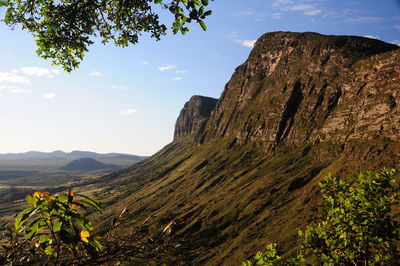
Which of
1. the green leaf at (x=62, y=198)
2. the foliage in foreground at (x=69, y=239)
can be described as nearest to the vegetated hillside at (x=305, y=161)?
the foliage in foreground at (x=69, y=239)

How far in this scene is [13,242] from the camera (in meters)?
4.90

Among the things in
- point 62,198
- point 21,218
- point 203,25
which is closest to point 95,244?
point 62,198

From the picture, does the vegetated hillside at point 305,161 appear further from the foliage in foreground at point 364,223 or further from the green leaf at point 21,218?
the green leaf at point 21,218

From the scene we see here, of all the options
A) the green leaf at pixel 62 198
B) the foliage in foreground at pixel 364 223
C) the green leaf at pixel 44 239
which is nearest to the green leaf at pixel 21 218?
the green leaf at pixel 62 198

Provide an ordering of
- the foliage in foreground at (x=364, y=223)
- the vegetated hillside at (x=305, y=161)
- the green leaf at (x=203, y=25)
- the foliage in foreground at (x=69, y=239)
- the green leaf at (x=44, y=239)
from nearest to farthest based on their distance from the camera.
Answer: the foliage in foreground at (x=69, y=239), the green leaf at (x=44, y=239), the green leaf at (x=203, y=25), the foliage in foreground at (x=364, y=223), the vegetated hillside at (x=305, y=161)

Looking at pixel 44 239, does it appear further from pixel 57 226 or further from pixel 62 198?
pixel 62 198

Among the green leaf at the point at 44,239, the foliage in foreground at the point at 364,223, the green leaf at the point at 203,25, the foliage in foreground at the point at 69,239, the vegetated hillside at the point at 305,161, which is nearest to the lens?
the foliage in foreground at the point at 69,239

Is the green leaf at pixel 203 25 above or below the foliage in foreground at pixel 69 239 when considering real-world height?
above

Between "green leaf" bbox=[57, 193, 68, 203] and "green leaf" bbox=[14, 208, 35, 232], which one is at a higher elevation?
"green leaf" bbox=[57, 193, 68, 203]

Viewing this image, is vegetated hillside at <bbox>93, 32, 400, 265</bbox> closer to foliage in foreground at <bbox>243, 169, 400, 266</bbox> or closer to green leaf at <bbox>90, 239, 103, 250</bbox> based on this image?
foliage in foreground at <bbox>243, 169, 400, 266</bbox>

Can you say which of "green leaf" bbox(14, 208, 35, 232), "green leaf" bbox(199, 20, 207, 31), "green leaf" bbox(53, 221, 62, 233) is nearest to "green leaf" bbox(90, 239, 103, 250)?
"green leaf" bbox(53, 221, 62, 233)

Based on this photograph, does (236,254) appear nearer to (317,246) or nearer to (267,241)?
(267,241)

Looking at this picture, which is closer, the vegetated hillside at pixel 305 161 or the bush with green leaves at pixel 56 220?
the bush with green leaves at pixel 56 220

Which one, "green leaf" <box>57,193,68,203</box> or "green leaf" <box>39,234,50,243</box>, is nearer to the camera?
"green leaf" <box>57,193,68,203</box>
